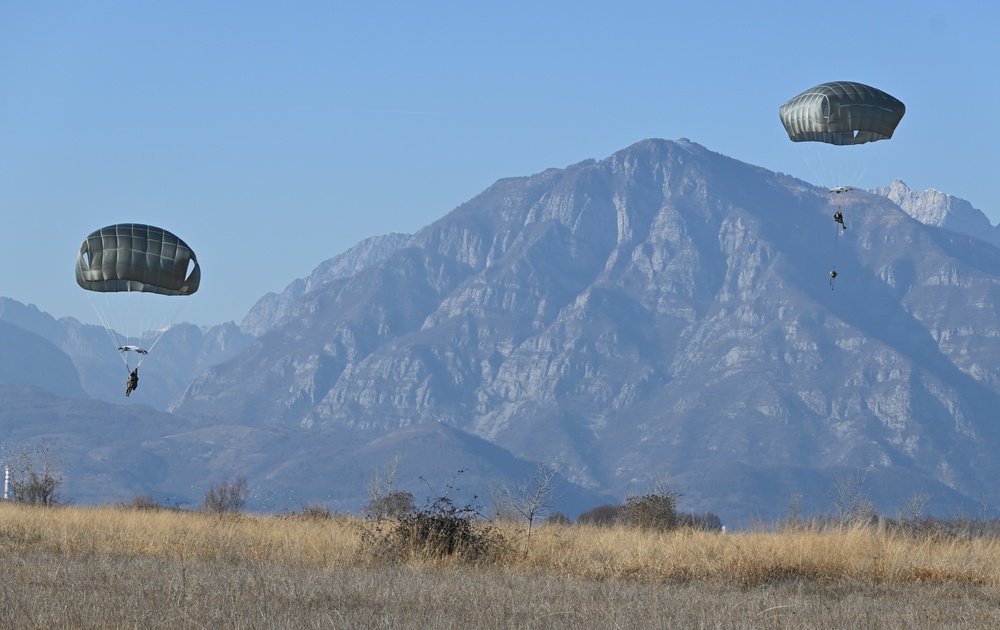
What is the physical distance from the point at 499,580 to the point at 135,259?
22.0 m

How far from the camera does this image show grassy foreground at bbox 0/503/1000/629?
1480cm

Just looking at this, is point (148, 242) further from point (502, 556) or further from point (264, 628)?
point (264, 628)

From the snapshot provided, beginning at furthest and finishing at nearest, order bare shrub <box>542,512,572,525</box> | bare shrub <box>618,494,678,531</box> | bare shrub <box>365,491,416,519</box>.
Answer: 1. bare shrub <box>618,494,678,531</box>
2. bare shrub <box>542,512,572,525</box>
3. bare shrub <box>365,491,416,519</box>

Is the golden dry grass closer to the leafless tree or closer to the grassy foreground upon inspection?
the grassy foreground

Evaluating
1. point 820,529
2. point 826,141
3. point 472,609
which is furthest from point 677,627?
point 826,141

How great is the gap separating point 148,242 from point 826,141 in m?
24.7

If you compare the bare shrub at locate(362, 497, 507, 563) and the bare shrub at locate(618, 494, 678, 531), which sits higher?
the bare shrub at locate(618, 494, 678, 531)

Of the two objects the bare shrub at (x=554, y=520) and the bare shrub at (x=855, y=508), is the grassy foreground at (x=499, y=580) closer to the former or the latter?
the bare shrub at (x=855, y=508)

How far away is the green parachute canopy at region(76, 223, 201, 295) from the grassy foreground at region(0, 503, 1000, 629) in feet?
40.9

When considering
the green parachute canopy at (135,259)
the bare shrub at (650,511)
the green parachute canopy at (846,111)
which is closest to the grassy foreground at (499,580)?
the bare shrub at (650,511)

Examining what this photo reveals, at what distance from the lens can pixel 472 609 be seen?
15594mm

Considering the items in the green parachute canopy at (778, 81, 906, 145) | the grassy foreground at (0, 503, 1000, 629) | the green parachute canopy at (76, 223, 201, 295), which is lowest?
the grassy foreground at (0, 503, 1000, 629)

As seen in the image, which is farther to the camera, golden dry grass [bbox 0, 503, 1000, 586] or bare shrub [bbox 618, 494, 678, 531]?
bare shrub [bbox 618, 494, 678, 531]

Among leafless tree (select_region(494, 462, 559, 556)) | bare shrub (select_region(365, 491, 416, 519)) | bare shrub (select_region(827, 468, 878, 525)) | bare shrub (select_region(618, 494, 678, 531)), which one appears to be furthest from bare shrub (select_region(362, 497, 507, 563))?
bare shrub (select_region(618, 494, 678, 531))
